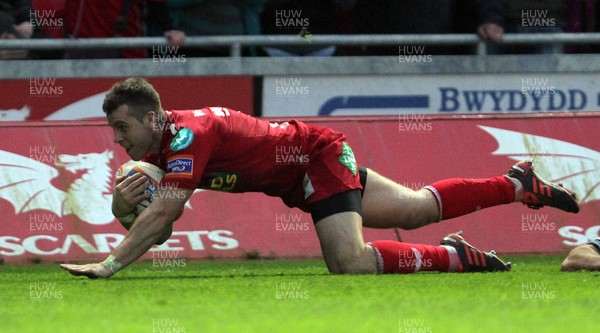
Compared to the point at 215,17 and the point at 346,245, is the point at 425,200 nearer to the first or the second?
the point at 346,245

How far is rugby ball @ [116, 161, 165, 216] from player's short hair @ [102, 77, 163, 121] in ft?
1.42

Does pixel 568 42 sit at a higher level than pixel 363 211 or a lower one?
higher

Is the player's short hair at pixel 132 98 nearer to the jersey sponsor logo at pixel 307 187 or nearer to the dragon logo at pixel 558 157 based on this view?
the jersey sponsor logo at pixel 307 187

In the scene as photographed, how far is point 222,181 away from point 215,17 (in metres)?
3.92

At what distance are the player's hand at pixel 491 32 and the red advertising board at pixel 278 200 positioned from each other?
1.55 metres

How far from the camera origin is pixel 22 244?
985 centimetres

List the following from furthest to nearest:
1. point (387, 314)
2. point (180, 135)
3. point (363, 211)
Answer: point (363, 211) < point (180, 135) < point (387, 314)

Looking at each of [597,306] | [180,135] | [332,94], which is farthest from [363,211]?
[332,94]

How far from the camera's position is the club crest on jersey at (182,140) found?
773 centimetres

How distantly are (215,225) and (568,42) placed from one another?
3.96m

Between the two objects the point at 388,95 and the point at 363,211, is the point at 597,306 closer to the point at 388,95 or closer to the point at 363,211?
the point at 363,211

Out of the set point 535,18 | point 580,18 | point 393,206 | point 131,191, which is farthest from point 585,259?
point 580,18

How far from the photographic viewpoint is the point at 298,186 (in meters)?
8.45

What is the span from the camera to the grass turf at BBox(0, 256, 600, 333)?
5883mm
